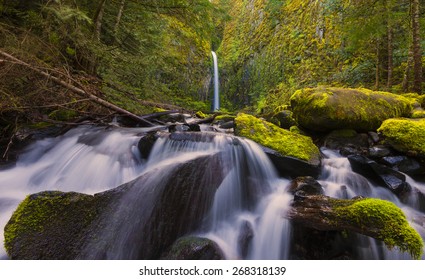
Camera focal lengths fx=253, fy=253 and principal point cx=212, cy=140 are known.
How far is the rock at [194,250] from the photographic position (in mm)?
2422

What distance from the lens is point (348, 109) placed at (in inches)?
212

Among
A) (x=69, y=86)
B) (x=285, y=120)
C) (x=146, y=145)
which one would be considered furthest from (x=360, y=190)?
(x=69, y=86)

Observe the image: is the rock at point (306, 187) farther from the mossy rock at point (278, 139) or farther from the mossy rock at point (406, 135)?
the mossy rock at point (406, 135)

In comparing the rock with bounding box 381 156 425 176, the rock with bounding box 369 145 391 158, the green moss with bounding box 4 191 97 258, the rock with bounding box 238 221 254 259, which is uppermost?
the rock with bounding box 369 145 391 158

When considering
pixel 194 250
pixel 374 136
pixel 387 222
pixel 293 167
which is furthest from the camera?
pixel 374 136

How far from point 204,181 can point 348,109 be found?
12.4 ft

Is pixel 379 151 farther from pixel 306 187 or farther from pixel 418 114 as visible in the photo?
pixel 306 187

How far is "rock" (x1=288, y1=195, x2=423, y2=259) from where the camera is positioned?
7.27ft

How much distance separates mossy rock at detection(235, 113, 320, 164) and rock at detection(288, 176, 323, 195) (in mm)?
805

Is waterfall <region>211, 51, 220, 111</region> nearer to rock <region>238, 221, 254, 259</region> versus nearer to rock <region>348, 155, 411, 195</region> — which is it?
rock <region>348, 155, 411, 195</region>

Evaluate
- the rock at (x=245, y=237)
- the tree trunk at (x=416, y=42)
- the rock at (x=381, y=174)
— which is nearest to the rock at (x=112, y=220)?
the rock at (x=245, y=237)

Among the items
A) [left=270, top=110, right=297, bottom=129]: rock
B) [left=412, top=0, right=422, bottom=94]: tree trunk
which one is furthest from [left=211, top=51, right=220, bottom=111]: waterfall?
[left=412, top=0, right=422, bottom=94]: tree trunk

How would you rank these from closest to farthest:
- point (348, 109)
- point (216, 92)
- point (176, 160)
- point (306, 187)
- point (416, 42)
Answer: point (306, 187), point (176, 160), point (348, 109), point (416, 42), point (216, 92)

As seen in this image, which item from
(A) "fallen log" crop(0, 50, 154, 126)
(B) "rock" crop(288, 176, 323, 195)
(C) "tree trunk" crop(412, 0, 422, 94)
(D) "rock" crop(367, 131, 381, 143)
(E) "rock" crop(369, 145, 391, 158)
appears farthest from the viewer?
(C) "tree trunk" crop(412, 0, 422, 94)
